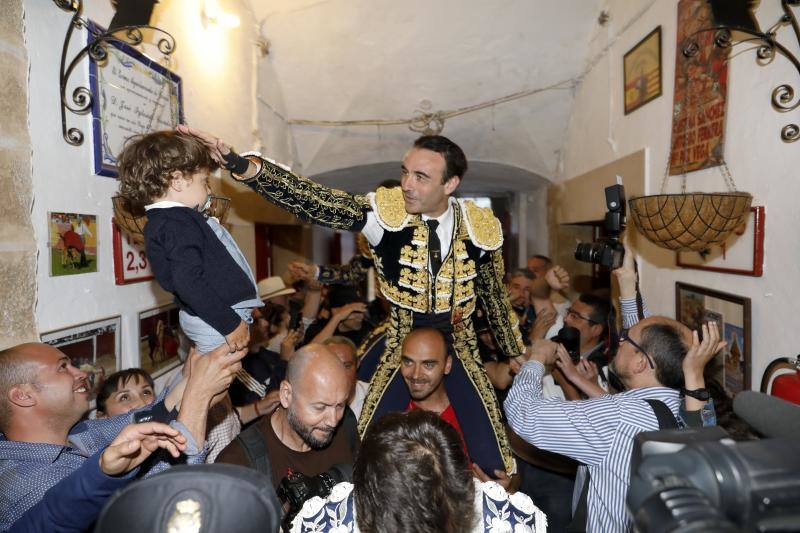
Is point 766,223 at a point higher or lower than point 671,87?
lower

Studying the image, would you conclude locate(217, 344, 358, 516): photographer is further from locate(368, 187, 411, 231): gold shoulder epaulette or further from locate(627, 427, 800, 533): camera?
locate(627, 427, 800, 533): camera

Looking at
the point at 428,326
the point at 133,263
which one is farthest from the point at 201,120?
the point at 428,326

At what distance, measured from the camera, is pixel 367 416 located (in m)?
2.73

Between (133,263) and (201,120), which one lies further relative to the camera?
(201,120)

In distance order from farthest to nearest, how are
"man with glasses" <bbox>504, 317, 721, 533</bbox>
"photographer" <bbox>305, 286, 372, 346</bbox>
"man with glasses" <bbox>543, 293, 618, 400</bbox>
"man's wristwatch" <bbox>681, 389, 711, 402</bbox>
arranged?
1. "photographer" <bbox>305, 286, 372, 346</bbox>
2. "man with glasses" <bbox>543, 293, 618, 400</bbox>
3. "man with glasses" <bbox>504, 317, 721, 533</bbox>
4. "man's wristwatch" <bbox>681, 389, 711, 402</bbox>

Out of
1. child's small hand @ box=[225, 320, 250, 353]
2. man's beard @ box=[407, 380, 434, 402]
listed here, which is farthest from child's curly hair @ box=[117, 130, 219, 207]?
man's beard @ box=[407, 380, 434, 402]

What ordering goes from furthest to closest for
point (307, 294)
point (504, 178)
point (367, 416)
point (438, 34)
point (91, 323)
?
point (504, 178)
point (438, 34)
point (307, 294)
point (367, 416)
point (91, 323)

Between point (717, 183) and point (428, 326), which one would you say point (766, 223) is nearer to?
point (717, 183)

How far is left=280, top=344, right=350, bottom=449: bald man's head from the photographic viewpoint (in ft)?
6.81

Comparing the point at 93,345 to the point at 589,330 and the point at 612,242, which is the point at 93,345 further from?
the point at 589,330

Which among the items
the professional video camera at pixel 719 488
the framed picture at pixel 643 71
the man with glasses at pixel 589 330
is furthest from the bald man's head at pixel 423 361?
the framed picture at pixel 643 71

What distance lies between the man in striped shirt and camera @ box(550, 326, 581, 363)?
459 mm

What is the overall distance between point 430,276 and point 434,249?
0.13 meters

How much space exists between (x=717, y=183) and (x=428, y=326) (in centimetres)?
175
